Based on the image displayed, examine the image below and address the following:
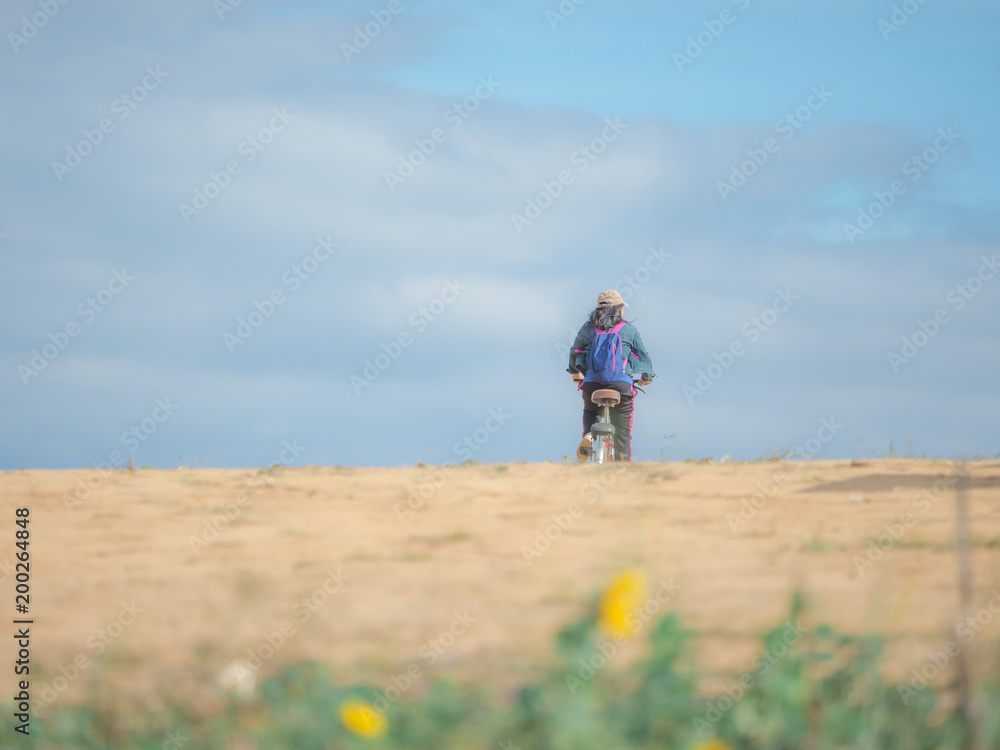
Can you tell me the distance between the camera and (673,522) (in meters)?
6.97

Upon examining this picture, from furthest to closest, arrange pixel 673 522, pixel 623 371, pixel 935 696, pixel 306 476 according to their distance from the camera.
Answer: pixel 623 371, pixel 306 476, pixel 673 522, pixel 935 696

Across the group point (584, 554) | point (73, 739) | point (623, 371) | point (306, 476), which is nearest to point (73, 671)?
point (73, 739)

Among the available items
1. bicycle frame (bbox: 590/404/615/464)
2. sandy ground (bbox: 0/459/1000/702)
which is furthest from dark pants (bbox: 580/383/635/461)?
sandy ground (bbox: 0/459/1000/702)

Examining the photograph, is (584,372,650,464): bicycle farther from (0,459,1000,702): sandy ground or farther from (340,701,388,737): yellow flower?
(340,701,388,737): yellow flower

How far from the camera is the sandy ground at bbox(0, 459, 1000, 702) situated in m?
4.33

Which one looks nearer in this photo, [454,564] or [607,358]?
[454,564]

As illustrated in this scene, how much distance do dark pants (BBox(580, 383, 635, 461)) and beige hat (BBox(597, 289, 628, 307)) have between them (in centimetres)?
98

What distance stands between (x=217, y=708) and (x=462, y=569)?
1739 millimetres

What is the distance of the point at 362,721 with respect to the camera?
134 inches

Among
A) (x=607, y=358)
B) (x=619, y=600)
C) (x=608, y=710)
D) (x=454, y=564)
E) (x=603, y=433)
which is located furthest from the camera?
(x=607, y=358)

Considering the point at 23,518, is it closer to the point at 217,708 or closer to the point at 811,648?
the point at 217,708

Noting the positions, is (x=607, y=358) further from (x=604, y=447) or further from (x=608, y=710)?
(x=608, y=710)

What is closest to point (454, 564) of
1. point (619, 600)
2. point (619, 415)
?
point (619, 600)

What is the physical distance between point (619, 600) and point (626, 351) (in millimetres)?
9600
